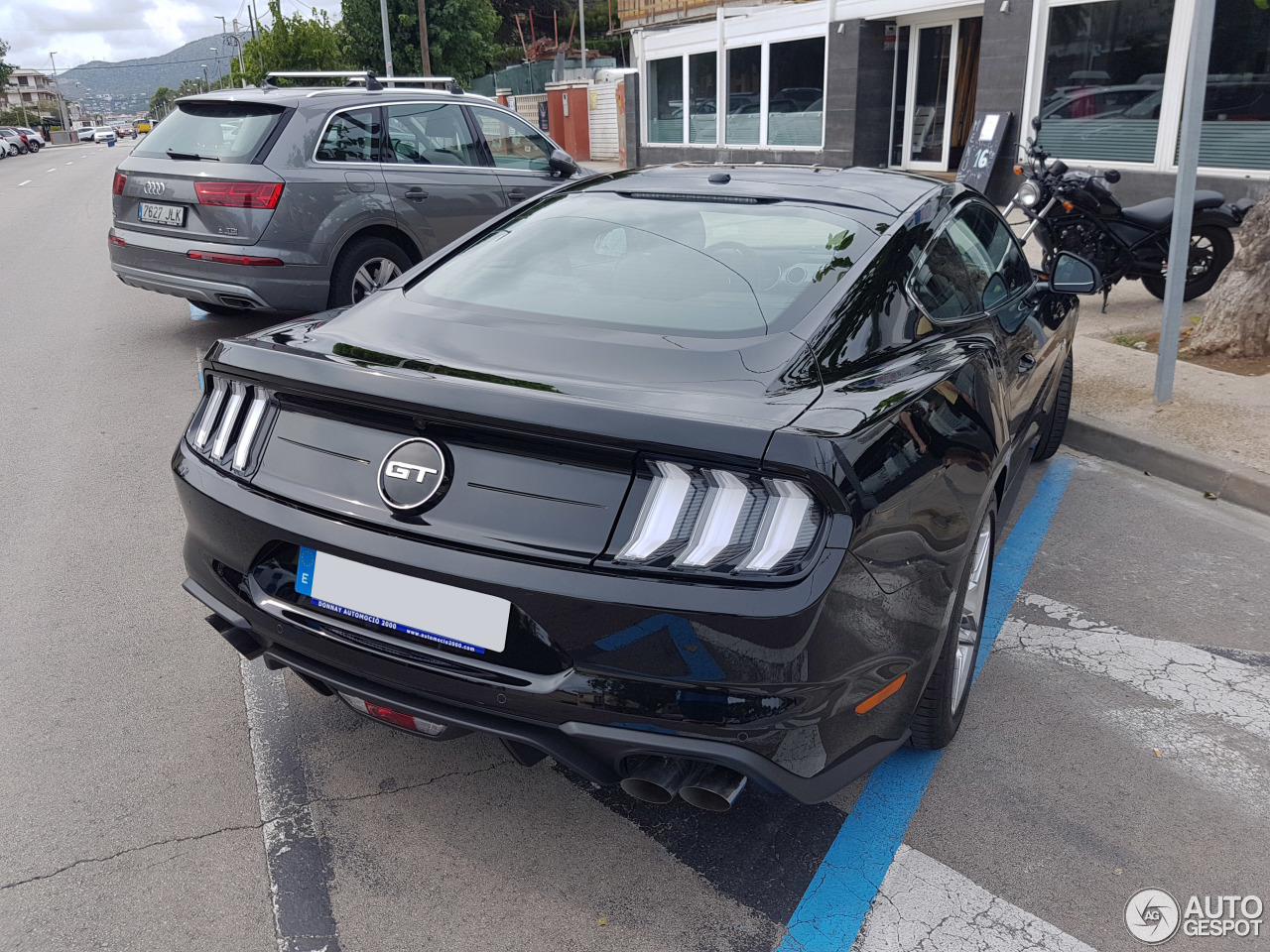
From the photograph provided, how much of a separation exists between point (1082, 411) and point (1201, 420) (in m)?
0.60

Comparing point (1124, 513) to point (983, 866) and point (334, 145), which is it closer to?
point (983, 866)

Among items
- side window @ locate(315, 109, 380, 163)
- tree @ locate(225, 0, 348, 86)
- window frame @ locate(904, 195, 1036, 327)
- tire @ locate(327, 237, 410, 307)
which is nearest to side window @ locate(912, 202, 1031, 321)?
window frame @ locate(904, 195, 1036, 327)

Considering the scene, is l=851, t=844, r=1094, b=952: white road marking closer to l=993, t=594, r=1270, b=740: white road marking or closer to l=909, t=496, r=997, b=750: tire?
l=909, t=496, r=997, b=750: tire

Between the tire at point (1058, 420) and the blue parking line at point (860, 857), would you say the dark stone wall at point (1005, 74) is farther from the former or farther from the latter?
the blue parking line at point (860, 857)

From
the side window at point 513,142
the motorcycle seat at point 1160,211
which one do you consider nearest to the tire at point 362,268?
the side window at point 513,142

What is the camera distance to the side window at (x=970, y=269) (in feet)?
9.84

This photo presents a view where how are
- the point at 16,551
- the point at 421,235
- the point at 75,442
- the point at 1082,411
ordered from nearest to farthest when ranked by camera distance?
the point at 16,551, the point at 75,442, the point at 1082,411, the point at 421,235

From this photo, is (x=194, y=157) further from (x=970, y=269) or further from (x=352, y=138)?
(x=970, y=269)

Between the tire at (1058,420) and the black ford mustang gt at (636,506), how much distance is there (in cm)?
255

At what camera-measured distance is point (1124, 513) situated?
476 centimetres

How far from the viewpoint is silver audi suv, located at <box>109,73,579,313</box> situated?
21.7 ft

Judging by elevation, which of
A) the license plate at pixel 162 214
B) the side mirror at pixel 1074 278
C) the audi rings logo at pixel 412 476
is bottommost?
the audi rings logo at pixel 412 476

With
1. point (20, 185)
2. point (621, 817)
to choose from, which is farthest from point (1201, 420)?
point (20, 185)

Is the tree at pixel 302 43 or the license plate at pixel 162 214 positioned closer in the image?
the license plate at pixel 162 214
